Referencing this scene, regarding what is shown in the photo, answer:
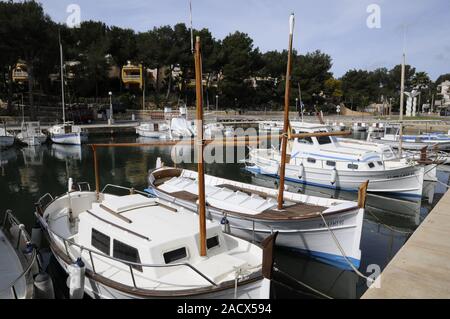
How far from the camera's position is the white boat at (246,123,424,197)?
21391mm

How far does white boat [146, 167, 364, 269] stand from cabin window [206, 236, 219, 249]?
9.66 ft

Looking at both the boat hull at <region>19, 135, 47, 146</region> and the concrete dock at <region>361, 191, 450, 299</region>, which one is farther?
the boat hull at <region>19, 135, 47, 146</region>

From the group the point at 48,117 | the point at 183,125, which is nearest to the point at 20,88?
the point at 48,117

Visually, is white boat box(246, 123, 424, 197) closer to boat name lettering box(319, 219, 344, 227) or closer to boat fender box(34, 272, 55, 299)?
boat name lettering box(319, 219, 344, 227)

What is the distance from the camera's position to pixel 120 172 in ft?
98.2

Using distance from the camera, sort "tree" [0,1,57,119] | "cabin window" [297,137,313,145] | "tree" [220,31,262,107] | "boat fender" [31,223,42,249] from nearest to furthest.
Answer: "boat fender" [31,223,42,249] → "cabin window" [297,137,313,145] → "tree" [0,1,57,119] → "tree" [220,31,262,107]

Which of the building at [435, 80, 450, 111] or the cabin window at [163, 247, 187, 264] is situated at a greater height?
the building at [435, 80, 450, 111]

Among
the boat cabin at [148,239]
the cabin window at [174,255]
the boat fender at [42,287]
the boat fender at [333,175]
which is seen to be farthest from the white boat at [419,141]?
the boat fender at [42,287]

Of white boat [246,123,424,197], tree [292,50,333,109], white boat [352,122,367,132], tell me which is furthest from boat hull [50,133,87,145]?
tree [292,50,333,109]

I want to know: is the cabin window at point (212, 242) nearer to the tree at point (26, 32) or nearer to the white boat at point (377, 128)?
the tree at point (26, 32)

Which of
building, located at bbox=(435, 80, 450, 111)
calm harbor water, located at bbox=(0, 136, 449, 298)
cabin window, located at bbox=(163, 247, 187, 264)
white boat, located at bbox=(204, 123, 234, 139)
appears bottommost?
calm harbor water, located at bbox=(0, 136, 449, 298)

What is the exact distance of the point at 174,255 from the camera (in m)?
8.57

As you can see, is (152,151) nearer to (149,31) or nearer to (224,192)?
(224,192)

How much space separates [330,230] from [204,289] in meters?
5.67
